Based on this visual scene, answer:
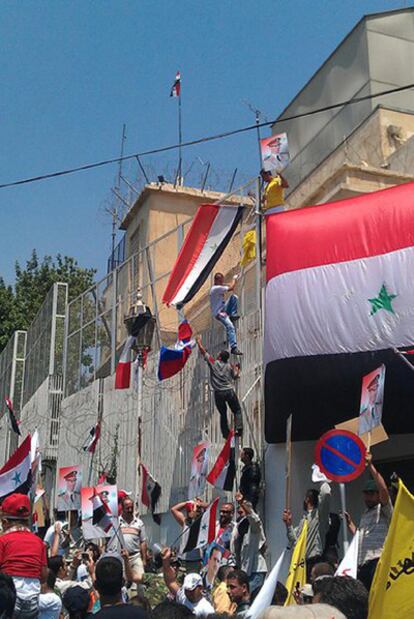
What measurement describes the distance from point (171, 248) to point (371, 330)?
7.59m

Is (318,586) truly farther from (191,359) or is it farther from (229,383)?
(191,359)

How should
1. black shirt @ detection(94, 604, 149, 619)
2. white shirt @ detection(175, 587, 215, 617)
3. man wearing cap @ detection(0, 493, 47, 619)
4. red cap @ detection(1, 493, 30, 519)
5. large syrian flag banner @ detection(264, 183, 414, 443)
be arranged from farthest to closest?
large syrian flag banner @ detection(264, 183, 414, 443) < white shirt @ detection(175, 587, 215, 617) < red cap @ detection(1, 493, 30, 519) < man wearing cap @ detection(0, 493, 47, 619) < black shirt @ detection(94, 604, 149, 619)

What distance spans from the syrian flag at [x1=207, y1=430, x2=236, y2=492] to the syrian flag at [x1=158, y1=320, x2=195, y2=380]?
212cm

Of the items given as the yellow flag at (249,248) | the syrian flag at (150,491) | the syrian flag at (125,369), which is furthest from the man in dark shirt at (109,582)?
the syrian flag at (125,369)

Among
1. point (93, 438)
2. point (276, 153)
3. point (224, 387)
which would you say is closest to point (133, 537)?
point (224, 387)

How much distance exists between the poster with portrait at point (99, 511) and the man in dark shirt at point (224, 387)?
7.54 ft

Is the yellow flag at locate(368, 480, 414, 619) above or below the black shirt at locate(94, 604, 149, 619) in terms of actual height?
above

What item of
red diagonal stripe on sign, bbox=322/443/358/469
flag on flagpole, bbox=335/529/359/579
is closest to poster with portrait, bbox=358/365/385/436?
red diagonal stripe on sign, bbox=322/443/358/469

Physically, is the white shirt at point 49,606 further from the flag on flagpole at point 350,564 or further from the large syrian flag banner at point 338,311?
the large syrian flag banner at point 338,311

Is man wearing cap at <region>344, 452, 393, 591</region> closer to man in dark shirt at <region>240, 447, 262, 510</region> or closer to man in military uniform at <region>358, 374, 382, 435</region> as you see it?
man in military uniform at <region>358, 374, 382, 435</region>

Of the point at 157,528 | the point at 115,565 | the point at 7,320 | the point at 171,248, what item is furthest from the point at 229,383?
the point at 7,320

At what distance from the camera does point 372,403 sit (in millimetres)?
8141

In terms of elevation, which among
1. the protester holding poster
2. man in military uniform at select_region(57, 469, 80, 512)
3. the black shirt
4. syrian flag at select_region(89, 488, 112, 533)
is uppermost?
the protester holding poster

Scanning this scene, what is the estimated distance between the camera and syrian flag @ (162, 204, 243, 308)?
1335 centimetres
